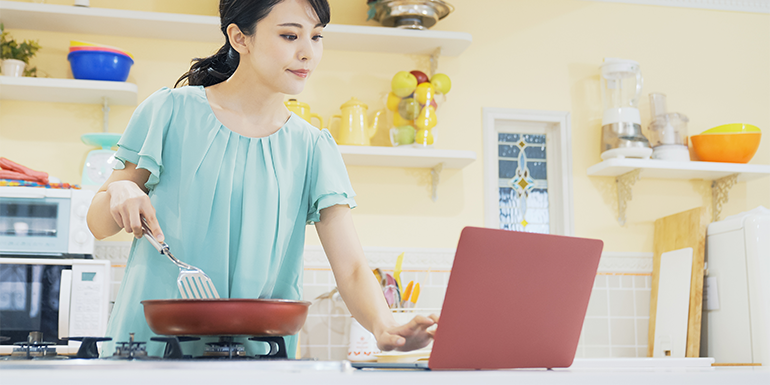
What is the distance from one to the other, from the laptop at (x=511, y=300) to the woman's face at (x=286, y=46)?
58 centimetres

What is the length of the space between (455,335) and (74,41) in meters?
2.46

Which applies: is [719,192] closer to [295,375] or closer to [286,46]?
[286,46]

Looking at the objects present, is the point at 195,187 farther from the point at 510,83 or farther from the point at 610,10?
the point at 610,10

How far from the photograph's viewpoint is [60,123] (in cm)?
279

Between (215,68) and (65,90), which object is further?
(65,90)

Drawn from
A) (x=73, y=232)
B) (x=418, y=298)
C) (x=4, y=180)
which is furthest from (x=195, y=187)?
(x=418, y=298)

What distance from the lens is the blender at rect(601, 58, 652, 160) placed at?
9.59ft

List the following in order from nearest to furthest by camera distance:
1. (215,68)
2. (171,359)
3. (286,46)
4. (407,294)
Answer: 1. (171,359)
2. (286,46)
3. (215,68)
4. (407,294)

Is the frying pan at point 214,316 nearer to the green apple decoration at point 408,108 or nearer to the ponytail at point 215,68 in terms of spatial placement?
the ponytail at point 215,68

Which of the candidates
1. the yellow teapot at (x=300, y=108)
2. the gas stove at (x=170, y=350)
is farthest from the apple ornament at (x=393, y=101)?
the gas stove at (x=170, y=350)

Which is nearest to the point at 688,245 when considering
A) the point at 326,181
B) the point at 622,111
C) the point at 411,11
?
the point at 622,111

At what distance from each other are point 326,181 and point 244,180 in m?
0.15

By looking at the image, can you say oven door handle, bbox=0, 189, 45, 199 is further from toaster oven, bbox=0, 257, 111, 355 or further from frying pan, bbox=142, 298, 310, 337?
frying pan, bbox=142, 298, 310, 337

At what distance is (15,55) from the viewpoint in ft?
8.82
